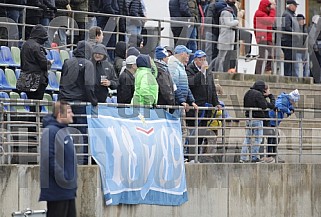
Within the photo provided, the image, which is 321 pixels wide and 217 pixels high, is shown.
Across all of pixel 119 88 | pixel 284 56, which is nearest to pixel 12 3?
pixel 119 88

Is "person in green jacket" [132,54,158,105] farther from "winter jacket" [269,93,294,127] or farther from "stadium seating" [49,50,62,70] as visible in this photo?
"winter jacket" [269,93,294,127]

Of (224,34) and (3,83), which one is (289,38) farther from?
(3,83)

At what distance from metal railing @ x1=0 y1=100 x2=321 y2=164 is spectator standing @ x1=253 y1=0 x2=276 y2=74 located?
1.78 metres

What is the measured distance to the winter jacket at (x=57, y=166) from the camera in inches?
606

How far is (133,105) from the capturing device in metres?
18.8

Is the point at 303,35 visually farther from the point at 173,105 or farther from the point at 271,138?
the point at 173,105

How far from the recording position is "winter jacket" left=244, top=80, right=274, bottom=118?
21.1 metres

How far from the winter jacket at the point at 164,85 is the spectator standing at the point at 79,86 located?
4.10ft

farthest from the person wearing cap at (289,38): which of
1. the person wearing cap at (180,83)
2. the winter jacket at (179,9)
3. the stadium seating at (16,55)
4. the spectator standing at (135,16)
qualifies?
the stadium seating at (16,55)

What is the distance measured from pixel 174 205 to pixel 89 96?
219 cm

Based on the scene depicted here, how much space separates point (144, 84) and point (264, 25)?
7.39 m

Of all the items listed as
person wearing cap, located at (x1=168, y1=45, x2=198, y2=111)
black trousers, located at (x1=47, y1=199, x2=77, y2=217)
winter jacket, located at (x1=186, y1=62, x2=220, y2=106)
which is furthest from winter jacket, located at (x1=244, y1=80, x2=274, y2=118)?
black trousers, located at (x1=47, y1=199, x2=77, y2=217)

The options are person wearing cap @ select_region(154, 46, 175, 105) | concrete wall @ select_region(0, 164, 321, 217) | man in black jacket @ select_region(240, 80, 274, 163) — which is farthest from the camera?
man in black jacket @ select_region(240, 80, 274, 163)

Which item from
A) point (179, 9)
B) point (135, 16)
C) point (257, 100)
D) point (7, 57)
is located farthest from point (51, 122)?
point (179, 9)
